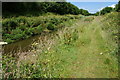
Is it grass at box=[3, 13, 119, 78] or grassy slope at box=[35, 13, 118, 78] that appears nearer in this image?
grass at box=[3, 13, 119, 78]

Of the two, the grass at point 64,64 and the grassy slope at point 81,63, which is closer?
the grass at point 64,64

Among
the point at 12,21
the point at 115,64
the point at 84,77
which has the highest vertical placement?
the point at 12,21

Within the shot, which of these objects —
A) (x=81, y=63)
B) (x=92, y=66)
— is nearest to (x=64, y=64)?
(x=81, y=63)

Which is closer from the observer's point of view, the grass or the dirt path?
the grass

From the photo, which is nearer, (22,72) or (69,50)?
(22,72)

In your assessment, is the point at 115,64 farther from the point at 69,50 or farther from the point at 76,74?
the point at 69,50

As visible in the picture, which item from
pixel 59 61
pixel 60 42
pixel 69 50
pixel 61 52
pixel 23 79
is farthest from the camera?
pixel 60 42

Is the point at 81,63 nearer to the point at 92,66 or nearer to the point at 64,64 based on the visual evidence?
the point at 92,66

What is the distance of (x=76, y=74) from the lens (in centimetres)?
417

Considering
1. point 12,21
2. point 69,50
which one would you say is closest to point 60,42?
point 69,50

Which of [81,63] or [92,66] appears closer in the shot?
[92,66]

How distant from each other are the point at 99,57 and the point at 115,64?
0.94 meters

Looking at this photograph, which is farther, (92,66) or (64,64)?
(64,64)

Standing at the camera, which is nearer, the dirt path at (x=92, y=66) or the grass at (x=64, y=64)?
the grass at (x=64, y=64)
